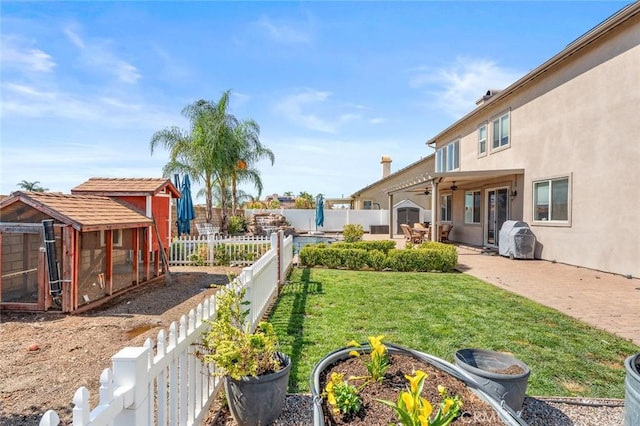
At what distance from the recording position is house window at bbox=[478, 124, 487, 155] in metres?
16.1

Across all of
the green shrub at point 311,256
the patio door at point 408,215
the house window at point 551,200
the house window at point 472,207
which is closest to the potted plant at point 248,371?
the green shrub at point 311,256

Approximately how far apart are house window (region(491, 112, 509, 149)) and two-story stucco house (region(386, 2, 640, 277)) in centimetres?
4

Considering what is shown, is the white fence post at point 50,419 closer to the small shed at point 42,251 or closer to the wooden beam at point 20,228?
the small shed at point 42,251

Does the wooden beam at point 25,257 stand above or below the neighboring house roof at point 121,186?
below

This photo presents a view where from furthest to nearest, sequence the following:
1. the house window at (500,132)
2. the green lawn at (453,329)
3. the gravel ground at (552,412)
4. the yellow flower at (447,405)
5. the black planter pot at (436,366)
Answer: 1. the house window at (500,132)
2. the green lawn at (453,329)
3. the gravel ground at (552,412)
4. the black planter pot at (436,366)
5. the yellow flower at (447,405)

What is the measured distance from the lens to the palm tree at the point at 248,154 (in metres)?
20.2

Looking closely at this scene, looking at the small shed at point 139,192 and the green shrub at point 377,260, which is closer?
the small shed at point 139,192

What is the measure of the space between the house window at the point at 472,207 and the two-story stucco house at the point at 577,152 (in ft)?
3.52

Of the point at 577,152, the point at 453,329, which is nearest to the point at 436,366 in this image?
the point at 453,329

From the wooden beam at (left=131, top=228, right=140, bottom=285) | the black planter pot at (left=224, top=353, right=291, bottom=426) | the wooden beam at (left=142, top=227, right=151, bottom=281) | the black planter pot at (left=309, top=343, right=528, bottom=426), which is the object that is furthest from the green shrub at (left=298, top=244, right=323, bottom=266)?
the black planter pot at (left=224, top=353, right=291, bottom=426)

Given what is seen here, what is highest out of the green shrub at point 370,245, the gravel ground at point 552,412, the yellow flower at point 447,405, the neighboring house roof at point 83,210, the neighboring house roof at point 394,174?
the neighboring house roof at point 394,174

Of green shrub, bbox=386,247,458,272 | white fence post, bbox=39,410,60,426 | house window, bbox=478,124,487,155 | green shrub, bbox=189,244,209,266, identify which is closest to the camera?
white fence post, bbox=39,410,60,426

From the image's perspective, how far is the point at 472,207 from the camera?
57.2 ft

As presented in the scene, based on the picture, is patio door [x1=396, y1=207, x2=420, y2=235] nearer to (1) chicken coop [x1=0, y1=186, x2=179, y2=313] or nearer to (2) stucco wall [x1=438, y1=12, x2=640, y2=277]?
(2) stucco wall [x1=438, y1=12, x2=640, y2=277]
